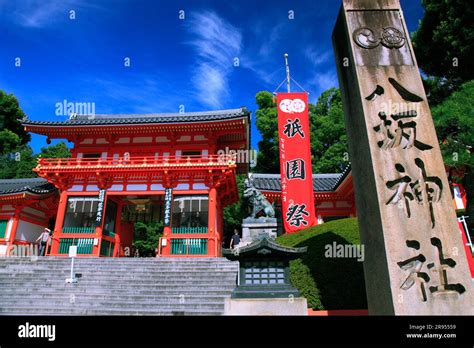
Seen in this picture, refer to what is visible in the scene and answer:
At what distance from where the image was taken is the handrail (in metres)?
16.4

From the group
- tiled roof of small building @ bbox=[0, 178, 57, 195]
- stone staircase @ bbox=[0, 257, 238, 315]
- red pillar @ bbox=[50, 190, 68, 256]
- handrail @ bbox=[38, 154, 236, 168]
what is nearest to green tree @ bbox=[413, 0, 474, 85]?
handrail @ bbox=[38, 154, 236, 168]

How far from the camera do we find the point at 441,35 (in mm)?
12383

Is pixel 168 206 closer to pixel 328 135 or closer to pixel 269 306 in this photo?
pixel 269 306

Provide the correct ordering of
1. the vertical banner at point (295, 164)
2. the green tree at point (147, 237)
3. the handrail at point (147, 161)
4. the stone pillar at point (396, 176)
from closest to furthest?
the stone pillar at point (396, 176) → the vertical banner at point (295, 164) → the handrail at point (147, 161) → the green tree at point (147, 237)

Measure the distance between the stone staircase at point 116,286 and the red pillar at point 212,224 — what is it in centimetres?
317

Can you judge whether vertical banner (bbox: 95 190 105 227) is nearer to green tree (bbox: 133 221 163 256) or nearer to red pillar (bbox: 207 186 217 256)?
red pillar (bbox: 207 186 217 256)

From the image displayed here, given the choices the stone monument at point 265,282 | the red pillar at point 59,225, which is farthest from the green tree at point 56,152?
the stone monument at point 265,282

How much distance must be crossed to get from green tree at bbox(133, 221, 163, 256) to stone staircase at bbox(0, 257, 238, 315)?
11.8 metres

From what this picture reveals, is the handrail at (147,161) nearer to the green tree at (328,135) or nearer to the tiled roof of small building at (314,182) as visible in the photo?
the tiled roof of small building at (314,182)

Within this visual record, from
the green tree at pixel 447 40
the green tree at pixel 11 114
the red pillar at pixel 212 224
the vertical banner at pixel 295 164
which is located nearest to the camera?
the green tree at pixel 447 40

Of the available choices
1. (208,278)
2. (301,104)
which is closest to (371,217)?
(208,278)

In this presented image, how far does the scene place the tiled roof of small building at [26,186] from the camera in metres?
17.0

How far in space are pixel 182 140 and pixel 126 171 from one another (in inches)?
154

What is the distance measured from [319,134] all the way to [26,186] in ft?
77.9
